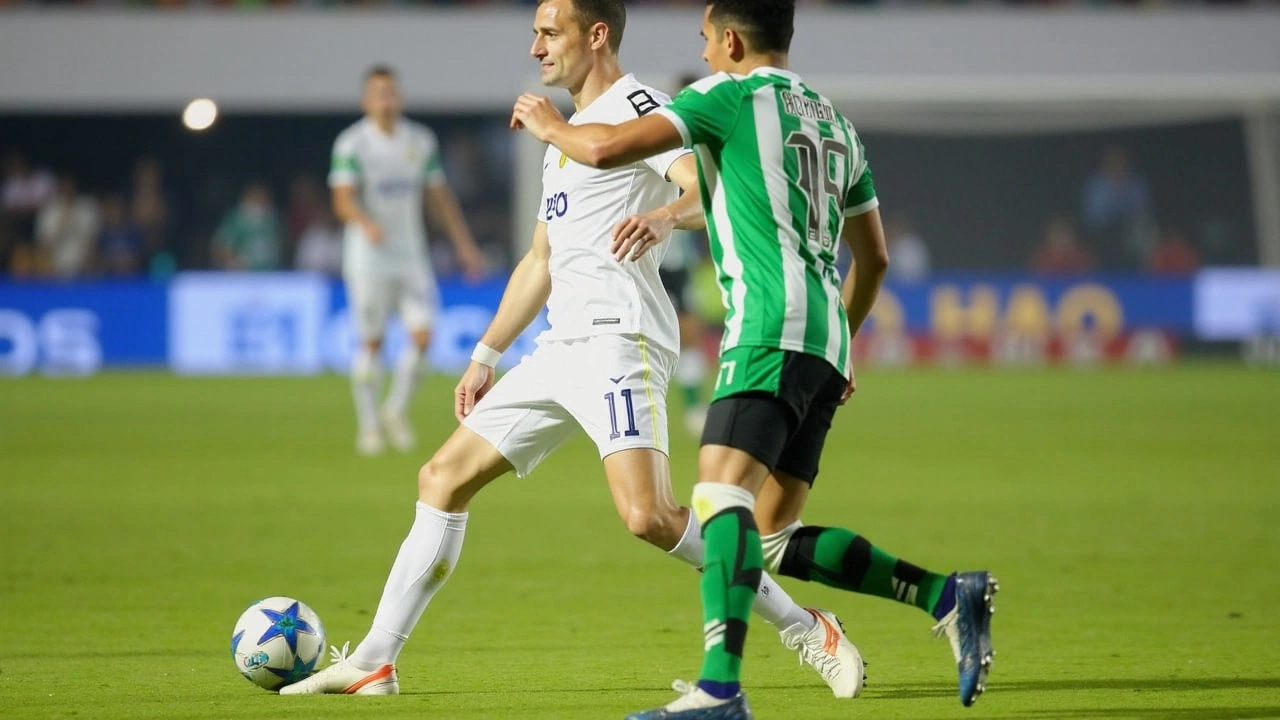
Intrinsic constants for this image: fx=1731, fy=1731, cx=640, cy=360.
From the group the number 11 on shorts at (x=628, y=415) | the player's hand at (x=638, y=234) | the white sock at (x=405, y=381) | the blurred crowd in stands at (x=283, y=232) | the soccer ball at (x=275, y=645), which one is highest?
the blurred crowd in stands at (x=283, y=232)

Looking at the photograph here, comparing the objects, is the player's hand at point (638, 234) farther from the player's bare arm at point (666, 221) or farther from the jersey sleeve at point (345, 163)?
the jersey sleeve at point (345, 163)

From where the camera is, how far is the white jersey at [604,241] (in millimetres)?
5117

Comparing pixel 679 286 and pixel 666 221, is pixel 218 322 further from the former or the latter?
pixel 666 221

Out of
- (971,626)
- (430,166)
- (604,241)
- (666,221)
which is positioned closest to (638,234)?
(666,221)

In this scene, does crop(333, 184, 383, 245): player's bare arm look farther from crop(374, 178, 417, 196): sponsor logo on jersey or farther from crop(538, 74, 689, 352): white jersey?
crop(538, 74, 689, 352): white jersey

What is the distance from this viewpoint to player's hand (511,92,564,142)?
14.5 feet

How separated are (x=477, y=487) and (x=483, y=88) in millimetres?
21365

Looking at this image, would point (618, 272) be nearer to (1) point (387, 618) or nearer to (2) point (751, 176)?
(2) point (751, 176)

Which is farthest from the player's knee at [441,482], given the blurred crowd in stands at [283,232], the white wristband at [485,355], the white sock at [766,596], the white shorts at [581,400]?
the blurred crowd in stands at [283,232]

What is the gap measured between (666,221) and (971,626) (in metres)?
1.35

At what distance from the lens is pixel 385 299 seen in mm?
13266

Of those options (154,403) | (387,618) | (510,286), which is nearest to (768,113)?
(510,286)

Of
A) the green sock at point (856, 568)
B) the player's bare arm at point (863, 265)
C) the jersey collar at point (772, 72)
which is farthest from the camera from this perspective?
the player's bare arm at point (863, 265)

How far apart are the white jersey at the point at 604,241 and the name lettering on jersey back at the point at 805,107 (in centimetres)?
63
